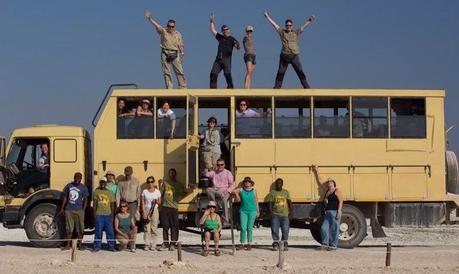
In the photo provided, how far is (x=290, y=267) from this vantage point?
16.3 metres

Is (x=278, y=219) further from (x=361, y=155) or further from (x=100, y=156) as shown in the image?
(x=100, y=156)

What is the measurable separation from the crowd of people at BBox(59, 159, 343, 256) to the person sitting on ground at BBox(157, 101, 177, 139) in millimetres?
920

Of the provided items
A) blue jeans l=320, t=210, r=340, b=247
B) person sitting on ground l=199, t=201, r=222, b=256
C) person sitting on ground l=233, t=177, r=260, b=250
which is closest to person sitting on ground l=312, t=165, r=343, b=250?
blue jeans l=320, t=210, r=340, b=247

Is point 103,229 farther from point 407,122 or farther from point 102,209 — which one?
point 407,122

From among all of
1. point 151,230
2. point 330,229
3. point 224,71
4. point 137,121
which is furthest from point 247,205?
point 224,71

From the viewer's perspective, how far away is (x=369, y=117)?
771 inches

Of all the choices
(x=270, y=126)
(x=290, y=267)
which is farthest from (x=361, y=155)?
(x=290, y=267)

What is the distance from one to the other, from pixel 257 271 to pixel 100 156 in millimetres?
5373

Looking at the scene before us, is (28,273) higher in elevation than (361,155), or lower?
lower

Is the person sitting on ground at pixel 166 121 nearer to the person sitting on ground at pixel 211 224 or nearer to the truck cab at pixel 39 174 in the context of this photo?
the truck cab at pixel 39 174

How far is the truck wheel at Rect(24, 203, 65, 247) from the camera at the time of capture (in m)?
19.3

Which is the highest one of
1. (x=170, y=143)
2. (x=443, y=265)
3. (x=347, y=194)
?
(x=170, y=143)

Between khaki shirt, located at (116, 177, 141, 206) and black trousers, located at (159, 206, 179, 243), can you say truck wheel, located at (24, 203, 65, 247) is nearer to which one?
khaki shirt, located at (116, 177, 141, 206)

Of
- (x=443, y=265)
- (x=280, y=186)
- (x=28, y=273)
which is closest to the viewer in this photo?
(x=28, y=273)
